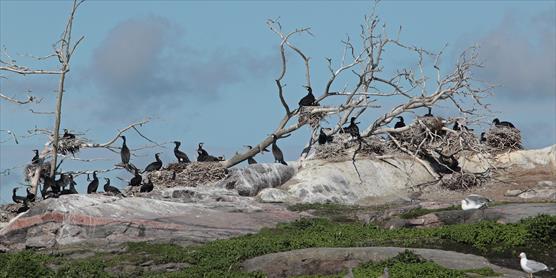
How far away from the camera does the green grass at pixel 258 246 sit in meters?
23.7

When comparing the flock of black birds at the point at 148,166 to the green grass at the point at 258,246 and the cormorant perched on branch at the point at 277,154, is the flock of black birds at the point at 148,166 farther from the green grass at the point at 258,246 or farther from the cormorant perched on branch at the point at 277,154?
the green grass at the point at 258,246

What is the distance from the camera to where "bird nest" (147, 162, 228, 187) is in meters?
Answer: 40.4

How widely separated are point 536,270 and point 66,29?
1041 inches

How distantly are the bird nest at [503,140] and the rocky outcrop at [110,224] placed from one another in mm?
14929

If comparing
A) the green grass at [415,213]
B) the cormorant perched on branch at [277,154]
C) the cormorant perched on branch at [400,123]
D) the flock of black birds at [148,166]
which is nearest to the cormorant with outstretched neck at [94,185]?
the flock of black birds at [148,166]

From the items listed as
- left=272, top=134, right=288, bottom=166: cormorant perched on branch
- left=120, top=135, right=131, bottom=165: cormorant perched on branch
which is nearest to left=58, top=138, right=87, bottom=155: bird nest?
left=120, top=135, right=131, bottom=165: cormorant perched on branch

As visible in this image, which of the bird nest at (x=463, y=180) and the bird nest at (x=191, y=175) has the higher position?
the bird nest at (x=191, y=175)

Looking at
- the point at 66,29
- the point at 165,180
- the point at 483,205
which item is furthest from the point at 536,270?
the point at 66,29

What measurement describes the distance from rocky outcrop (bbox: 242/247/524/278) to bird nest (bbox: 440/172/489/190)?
1671 cm

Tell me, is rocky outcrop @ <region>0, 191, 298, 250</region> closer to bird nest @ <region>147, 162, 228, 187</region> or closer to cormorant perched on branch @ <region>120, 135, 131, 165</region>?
bird nest @ <region>147, 162, 228, 187</region>

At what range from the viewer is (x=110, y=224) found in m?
30.0

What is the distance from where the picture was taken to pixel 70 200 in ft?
100

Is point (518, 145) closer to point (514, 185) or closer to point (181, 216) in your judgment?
point (514, 185)

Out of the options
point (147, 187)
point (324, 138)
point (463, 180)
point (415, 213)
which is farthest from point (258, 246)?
point (324, 138)
